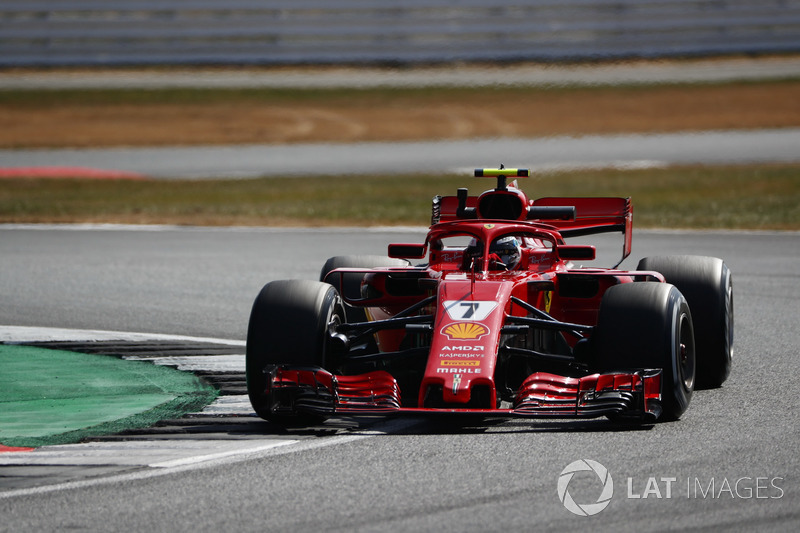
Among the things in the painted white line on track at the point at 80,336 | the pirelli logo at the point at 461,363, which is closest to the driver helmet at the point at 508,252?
the pirelli logo at the point at 461,363

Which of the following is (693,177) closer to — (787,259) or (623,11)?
(787,259)

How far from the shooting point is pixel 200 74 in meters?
35.4

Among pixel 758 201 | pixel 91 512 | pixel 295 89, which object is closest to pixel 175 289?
pixel 91 512

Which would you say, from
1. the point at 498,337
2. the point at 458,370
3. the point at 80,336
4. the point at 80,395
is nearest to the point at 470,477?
the point at 458,370

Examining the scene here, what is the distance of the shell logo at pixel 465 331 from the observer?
666cm

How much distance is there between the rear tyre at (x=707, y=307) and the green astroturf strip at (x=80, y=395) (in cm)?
297

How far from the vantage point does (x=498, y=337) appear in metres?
6.67

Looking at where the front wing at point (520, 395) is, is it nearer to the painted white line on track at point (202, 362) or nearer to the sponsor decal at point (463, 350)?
the sponsor decal at point (463, 350)

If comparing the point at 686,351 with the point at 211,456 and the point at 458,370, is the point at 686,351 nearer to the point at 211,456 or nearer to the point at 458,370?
the point at 458,370

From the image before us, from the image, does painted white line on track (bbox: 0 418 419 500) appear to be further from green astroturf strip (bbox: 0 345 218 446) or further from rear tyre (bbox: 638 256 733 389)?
rear tyre (bbox: 638 256 733 389)

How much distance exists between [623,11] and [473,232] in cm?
3056

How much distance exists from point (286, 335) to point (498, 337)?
116 cm

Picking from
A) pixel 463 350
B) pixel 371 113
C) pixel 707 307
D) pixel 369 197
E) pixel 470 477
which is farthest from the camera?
pixel 371 113

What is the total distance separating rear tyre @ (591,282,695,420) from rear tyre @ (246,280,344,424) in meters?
1.47
